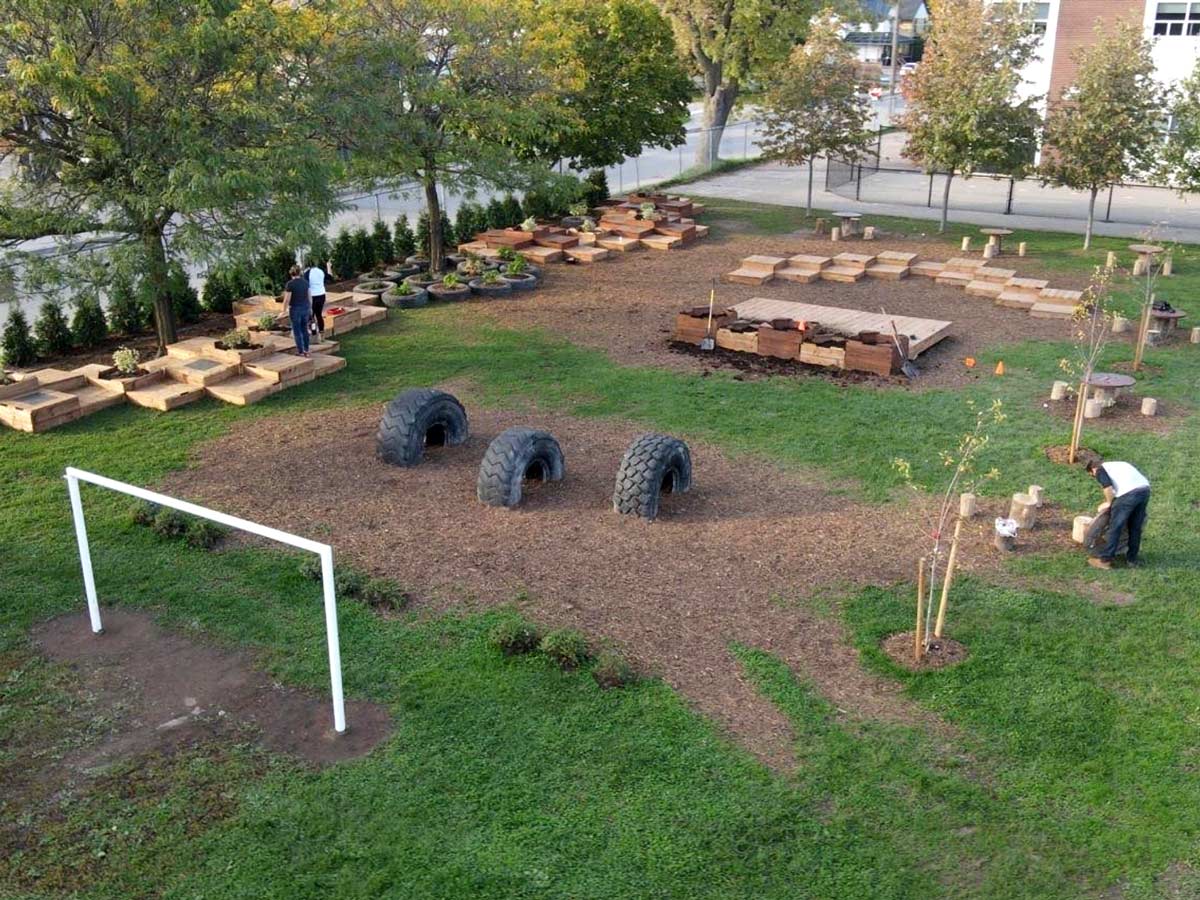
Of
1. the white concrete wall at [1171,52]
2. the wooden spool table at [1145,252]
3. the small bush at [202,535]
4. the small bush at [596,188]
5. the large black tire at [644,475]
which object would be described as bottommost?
the small bush at [202,535]

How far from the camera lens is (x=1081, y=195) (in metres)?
34.7

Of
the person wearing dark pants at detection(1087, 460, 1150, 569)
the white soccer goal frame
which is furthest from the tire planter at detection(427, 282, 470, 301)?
the person wearing dark pants at detection(1087, 460, 1150, 569)

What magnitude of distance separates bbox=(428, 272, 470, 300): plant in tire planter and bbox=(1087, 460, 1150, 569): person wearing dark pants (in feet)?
43.2

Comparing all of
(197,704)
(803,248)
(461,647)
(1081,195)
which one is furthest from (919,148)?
(197,704)

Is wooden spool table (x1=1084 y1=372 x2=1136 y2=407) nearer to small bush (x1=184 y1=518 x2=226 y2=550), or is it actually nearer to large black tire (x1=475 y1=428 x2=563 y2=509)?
large black tire (x1=475 y1=428 x2=563 y2=509)

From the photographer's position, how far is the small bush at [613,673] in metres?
9.13

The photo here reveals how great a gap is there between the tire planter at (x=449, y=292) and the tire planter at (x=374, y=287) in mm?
775

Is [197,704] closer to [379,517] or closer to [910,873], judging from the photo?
[379,517]

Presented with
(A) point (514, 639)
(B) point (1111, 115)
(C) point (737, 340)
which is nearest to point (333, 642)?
(A) point (514, 639)

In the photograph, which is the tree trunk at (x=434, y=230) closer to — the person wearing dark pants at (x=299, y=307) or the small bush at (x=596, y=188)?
the person wearing dark pants at (x=299, y=307)

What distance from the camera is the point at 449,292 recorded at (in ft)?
70.3

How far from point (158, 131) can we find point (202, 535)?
22.6 ft

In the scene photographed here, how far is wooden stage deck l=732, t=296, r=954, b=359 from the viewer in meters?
18.3

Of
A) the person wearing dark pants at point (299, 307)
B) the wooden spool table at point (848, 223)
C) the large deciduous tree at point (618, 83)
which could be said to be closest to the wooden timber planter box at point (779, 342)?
the person wearing dark pants at point (299, 307)
